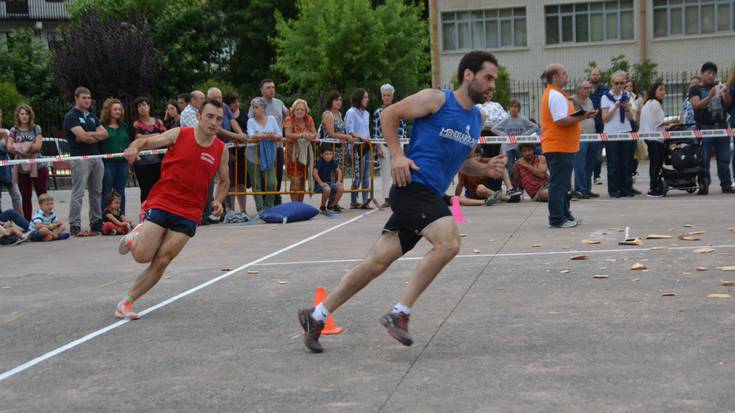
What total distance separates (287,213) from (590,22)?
104 ft

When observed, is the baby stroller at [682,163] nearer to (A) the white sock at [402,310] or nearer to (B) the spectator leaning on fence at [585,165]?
(B) the spectator leaning on fence at [585,165]

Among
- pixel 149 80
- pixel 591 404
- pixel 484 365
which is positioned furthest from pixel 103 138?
pixel 149 80

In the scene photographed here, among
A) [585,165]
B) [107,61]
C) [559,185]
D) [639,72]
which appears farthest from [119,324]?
[639,72]

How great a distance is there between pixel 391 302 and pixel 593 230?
498 cm

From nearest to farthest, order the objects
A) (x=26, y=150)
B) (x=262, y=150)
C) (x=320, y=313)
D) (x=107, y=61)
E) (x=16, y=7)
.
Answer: (x=320, y=313), (x=26, y=150), (x=262, y=150), (x=107, y=61), (x=16, y=7)

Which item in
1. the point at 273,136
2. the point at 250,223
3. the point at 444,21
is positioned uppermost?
the point at 444,21

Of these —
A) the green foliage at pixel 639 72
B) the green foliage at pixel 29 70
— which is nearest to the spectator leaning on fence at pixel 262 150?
the green foliage at pixel 639 72

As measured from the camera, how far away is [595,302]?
748cm

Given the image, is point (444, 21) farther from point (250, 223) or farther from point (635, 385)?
point (635, 385)

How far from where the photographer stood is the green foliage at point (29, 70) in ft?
144

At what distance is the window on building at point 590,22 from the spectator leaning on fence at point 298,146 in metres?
29.4

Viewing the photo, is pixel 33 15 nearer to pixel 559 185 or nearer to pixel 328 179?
Result: pixel 328 179

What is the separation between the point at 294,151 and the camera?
54.1 ft

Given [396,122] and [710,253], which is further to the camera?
[710,253]
